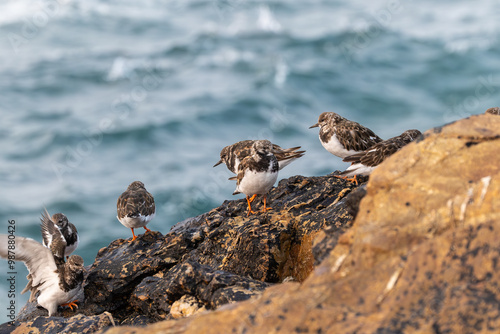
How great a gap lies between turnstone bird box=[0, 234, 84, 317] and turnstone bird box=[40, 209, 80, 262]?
1.18m

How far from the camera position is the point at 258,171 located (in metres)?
9.05

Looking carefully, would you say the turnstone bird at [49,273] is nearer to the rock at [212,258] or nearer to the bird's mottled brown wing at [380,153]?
the rock at [212,258]

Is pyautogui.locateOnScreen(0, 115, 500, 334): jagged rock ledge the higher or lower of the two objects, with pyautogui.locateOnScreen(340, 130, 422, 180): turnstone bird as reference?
lower

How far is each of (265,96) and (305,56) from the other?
6701 millimetres

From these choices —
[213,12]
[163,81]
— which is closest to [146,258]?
[163,81]

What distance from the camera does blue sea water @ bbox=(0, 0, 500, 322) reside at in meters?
31.1

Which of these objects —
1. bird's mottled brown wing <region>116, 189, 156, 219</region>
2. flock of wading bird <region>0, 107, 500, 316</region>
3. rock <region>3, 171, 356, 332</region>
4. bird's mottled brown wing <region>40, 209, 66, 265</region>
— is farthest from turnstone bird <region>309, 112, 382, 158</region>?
bird's mottled brown wing <region>40, 209, 66, 265</region>

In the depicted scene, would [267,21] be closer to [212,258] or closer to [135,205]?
[135,205]

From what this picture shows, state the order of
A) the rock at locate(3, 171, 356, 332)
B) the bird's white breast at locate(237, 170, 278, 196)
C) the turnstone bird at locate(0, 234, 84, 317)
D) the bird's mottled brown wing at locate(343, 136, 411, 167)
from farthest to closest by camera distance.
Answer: the bird's white breast at locate(237, 170, 278, 196) → the bird's mottled brown wing at locate(343, 136, 411, 167) → the turnstone bird at locate(0, 234, 84, 317) → the rock at locate(3, 171, 356, 332)

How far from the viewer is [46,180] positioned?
32031 millimetres

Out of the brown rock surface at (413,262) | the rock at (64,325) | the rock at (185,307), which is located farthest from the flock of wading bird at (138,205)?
the brown rock surface at (413,262)

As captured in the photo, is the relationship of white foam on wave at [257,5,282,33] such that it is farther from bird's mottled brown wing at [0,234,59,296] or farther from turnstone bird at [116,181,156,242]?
bird's mottled brown wing at [0,234,59,296]

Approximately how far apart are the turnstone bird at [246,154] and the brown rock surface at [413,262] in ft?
18.0

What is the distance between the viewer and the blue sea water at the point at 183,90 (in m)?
31.1
